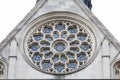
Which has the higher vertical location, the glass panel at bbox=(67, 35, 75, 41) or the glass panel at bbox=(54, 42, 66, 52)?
the glass panel at bbox=(67, 35, 75, 41)

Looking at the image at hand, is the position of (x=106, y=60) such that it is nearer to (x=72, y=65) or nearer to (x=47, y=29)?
(x=72, y=65)

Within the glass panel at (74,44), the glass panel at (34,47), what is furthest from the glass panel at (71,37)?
the glass panel at (34,47)

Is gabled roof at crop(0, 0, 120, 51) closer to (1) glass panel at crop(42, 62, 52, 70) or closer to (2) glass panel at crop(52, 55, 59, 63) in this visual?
(1) glass panel at crop(42, 62, 52, 70)

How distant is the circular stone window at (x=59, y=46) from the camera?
35.5 metres

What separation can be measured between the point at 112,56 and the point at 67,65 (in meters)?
1.94

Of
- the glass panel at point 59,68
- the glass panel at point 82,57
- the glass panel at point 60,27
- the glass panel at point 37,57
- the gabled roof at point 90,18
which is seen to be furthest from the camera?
the glass panel at point 60,27

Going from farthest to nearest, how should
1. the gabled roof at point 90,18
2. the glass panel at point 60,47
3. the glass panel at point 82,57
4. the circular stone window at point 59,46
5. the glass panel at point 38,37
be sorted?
the glass panel at point 38,37
the glass panel at point 60,47
the gabled roof at point 90,18
the glass panel at point 82,57
the circular stone window at point 59,46

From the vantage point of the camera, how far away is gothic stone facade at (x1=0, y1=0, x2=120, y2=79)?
34.9 meters

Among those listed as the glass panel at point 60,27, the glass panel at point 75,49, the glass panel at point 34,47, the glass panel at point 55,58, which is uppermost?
the glass panel at point 60,27

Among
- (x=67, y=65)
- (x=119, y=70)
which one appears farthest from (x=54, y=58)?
Answer: (x=119, y=70)

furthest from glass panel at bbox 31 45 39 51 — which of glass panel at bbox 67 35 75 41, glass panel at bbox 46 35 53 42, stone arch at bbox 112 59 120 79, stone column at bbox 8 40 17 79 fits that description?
stone arch at bbox 112 59 120 79

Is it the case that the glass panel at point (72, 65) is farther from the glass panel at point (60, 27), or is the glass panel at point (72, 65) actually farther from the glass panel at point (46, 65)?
the glass panel at point (60, 27)

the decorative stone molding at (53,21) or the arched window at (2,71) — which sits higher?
the decorative stone molding at (53,21)

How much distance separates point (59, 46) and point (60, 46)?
0.05m
